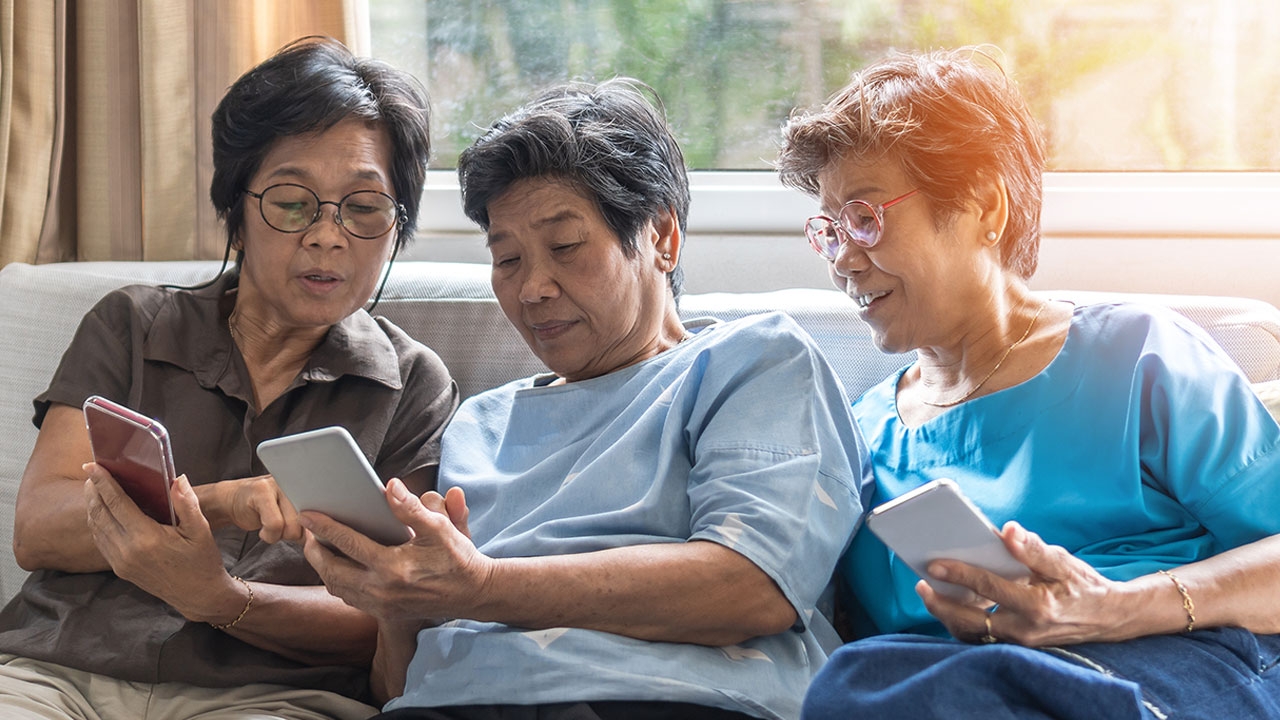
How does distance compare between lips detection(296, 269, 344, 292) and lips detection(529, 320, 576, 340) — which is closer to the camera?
lips detection(529, 320, 576, 340)

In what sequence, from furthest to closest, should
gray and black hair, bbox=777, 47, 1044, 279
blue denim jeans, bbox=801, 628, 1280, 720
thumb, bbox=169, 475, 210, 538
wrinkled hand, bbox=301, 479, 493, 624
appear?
1. gray and black hair, bbox=777, 47, 1044, 279
2. thumb, bbox=169, 475, 210, 538
3. wrinkled hand, bbox=301, 479, 493, 624
4. blue denim jeans, bbox=801, 628, 1280, 720

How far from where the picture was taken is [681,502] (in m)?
1.34

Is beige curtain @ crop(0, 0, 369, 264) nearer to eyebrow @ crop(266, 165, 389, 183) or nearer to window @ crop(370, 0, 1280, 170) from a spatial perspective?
window @ crop(370, 0, 1280, 170)

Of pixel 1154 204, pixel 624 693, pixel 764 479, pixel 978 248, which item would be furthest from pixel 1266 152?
pixel 624 693

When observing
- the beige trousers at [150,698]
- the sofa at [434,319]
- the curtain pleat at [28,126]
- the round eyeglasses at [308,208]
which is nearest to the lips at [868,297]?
the sofa at [434,319]

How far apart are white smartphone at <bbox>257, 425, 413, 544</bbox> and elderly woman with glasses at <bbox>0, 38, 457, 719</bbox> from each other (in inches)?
7.3

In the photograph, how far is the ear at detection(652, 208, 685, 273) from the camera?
5.07ft

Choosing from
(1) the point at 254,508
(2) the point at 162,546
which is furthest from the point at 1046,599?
(2) the point at 162,546

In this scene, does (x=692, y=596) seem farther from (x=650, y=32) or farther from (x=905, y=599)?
(x=650, y=32)

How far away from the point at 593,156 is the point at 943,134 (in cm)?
44

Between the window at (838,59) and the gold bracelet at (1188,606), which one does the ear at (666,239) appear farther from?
the gold bracelet at (1188,606)

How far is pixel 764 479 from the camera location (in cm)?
125

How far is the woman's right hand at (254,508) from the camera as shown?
4.21 ft

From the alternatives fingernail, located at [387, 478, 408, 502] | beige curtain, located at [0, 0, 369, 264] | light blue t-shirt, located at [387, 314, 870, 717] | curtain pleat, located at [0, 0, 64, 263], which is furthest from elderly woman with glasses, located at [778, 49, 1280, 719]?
curtain pleat, located at [0, 0, 64, 263]
